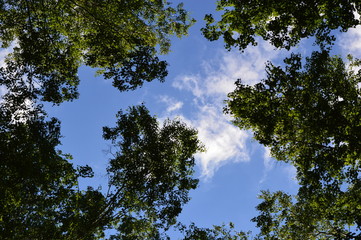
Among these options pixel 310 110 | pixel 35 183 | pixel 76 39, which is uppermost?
pixel 76 39

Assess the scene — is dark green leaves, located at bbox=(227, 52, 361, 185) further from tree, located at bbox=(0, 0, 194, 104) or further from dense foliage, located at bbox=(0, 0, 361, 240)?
tree, located at bbox=(0, 0, 194, 104)

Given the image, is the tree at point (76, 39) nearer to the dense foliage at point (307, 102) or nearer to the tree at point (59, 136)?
the tree at point (59, 136)

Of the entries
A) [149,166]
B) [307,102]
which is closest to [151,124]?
[149,166]

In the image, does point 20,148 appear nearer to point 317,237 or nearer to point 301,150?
point 301,150

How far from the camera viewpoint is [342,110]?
13.7 meters

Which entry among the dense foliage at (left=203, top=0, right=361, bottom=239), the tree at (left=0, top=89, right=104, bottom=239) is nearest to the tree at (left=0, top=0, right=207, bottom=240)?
the tree at (left=0, top=89, right=104, bottom=239)

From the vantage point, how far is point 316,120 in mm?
13930

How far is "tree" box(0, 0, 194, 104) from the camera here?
1459 centimetres

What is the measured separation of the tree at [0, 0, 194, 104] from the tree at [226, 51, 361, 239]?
7152mm

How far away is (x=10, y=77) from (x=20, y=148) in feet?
12.4

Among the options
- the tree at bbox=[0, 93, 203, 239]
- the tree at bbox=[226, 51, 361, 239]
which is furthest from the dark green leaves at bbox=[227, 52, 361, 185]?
the tree at bbox=[0, 93, 203, 239]

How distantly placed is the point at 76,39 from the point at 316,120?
693 inches

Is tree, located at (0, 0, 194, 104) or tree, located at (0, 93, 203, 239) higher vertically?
tree, located at (0, 0, 194, 104)

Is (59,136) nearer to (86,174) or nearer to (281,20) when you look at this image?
(86,174)
